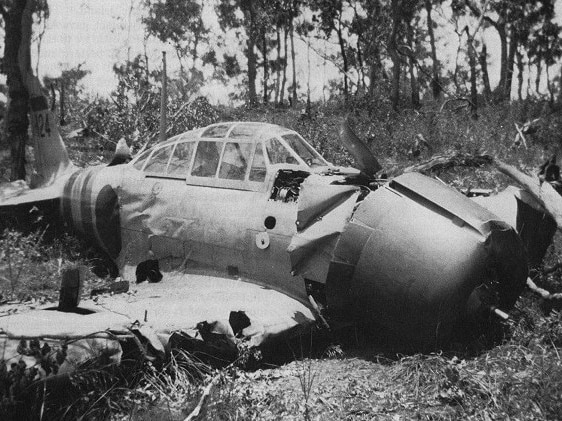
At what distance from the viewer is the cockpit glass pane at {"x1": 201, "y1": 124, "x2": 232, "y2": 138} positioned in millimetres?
6649

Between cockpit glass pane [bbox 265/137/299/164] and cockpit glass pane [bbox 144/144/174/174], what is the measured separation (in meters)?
1.65

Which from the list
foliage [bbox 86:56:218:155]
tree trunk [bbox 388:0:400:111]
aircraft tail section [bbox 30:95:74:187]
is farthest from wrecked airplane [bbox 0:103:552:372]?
tree trunk [bbox 388:0:400:111]

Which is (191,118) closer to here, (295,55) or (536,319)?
(536,319)

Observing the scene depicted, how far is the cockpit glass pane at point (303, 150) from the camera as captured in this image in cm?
657

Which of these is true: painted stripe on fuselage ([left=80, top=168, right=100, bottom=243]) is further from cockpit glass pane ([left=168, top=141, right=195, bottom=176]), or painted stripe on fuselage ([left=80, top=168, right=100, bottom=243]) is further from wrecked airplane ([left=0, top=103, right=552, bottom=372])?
cockpit glass pane ([left=168, top=141, right=195, bottom=176])

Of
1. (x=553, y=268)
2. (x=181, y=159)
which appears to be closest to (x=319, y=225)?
(x=553, y=268)

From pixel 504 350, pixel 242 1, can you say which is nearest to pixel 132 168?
pixel 504 350

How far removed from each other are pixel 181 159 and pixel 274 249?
2252mm

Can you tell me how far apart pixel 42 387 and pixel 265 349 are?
1850 mm

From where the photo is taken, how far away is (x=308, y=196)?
4.91 metres

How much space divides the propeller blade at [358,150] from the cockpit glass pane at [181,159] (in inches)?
99.1

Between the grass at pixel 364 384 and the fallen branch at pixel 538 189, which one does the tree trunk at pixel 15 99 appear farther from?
the fallen branch at pixel 538 189

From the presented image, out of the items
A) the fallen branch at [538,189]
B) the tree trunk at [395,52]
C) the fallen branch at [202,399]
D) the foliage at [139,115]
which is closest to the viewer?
the fallen branch at [202,399]

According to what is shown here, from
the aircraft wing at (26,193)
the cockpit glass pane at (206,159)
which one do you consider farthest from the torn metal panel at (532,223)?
the aircraft wing at (26,193)
